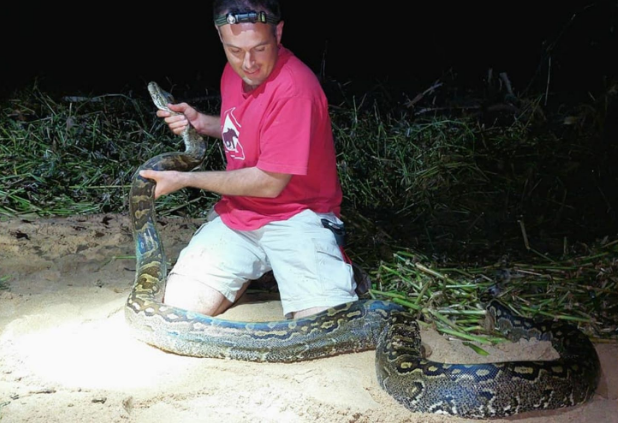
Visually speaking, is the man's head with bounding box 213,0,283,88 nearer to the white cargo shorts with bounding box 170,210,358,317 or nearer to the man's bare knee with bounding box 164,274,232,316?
the white cargo shorts with bounding box 170,210,358,317

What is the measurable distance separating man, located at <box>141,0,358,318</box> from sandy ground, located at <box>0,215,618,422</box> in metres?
0.32

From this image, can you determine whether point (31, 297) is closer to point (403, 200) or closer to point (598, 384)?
point (403, 200)

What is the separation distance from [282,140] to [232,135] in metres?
0.57

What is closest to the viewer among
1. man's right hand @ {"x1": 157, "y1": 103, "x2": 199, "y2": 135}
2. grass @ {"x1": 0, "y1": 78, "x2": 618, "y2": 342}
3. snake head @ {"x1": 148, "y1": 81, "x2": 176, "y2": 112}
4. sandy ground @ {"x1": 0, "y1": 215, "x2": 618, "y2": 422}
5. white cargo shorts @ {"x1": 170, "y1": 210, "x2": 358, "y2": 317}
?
sandy ground @ {"x1": 0, "y1": 215, "x2": 618, "y2": 422}

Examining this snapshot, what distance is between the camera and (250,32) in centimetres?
457

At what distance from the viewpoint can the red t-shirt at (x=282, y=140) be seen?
4613 millimetres

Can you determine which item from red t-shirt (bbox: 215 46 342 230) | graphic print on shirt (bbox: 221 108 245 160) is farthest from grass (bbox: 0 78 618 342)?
graphic print on shirt (bbox: 221 108 245 160)

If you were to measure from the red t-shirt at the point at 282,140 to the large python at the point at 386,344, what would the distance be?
68cm

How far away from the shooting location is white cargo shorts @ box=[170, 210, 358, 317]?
4.83 metres

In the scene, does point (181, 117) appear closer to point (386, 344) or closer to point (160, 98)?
point (160, 98)

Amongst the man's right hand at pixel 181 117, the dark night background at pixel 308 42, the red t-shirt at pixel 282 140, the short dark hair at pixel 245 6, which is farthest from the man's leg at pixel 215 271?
the dark night background at pixel 308 42

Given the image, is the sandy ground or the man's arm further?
the man's arm

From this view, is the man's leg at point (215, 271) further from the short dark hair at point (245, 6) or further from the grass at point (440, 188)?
the short dark hair at point (245, 6)

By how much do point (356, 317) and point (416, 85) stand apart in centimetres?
488
